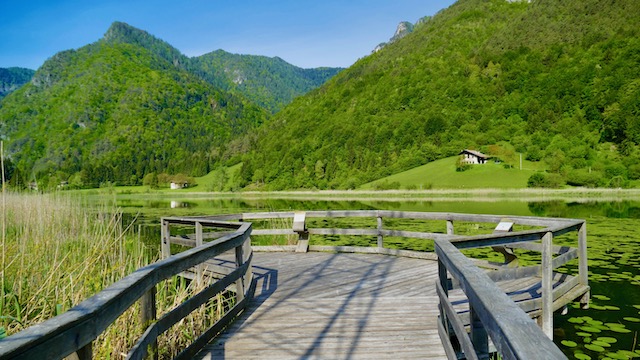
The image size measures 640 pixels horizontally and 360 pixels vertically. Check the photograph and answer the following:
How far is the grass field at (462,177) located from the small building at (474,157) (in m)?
2.41

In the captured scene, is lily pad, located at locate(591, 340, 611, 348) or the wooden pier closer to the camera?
the wooden pier

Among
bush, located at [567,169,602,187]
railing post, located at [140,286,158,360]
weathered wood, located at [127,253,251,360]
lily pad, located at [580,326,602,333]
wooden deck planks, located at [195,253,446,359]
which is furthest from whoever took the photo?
bush, located at [567,169,602,187]

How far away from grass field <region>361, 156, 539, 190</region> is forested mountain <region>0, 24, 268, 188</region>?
7756 cm

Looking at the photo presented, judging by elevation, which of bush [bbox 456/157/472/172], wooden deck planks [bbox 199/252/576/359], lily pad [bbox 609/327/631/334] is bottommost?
lily pad [bbox 609/327/631/334]

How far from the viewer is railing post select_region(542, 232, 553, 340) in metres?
5.50

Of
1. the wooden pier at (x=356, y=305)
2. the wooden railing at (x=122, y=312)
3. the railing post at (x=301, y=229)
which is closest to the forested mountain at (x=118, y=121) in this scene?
the railing post at (x=301, y=229)

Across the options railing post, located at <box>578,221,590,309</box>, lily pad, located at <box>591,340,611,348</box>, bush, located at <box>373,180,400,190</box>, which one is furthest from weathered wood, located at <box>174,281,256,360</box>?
bush, located at <box>373,180,400,190</box>

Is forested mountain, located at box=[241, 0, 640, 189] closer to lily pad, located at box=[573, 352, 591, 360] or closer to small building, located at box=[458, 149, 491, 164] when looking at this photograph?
small building, located at box=[458, 149, 491, 164]

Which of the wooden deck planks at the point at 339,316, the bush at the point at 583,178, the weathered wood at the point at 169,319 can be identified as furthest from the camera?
the bush at the point at 583,178

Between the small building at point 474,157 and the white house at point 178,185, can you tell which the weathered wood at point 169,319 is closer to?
the small building at point 474,157

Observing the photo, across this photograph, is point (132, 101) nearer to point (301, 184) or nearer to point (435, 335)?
point (301, 184)

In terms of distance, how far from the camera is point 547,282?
5.57 m

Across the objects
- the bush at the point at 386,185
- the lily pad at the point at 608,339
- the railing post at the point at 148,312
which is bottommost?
the bush at the point at 386,185

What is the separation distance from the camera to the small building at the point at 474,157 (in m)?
85.8
